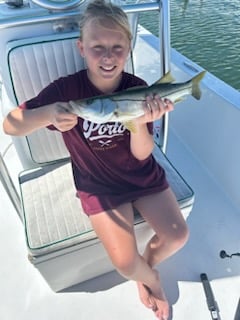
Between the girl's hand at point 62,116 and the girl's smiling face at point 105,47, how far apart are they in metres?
0.28

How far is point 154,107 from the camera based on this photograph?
1180 millimetres

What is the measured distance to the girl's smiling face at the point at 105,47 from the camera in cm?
127

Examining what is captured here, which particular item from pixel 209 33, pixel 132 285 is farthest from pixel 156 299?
pixel 209 33

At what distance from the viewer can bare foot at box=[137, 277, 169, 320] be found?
147cm

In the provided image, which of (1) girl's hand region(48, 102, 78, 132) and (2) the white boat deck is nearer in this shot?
(1) girl's hand region(48, 102, 78, 132)

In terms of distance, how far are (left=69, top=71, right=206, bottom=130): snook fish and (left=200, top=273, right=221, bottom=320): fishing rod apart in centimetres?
94

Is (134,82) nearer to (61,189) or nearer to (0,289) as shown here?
(61,189)

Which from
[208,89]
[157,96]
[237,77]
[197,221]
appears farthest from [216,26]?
[157,96]

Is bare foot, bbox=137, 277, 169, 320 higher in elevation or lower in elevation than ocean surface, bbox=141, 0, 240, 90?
higher

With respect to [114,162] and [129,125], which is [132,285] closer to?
[114,162]

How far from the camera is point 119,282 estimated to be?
165 cm

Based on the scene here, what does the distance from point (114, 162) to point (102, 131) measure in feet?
0.50

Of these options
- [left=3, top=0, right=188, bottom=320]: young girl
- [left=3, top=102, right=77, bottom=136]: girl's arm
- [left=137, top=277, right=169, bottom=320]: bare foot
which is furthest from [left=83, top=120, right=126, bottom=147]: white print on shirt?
[left=137, top=277, right=169, bottom=320]: bare foot

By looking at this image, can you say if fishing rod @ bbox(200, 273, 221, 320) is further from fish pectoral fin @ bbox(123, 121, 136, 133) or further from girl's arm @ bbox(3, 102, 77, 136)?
girl's arm @ bbox(3, 102, 77, 136)
